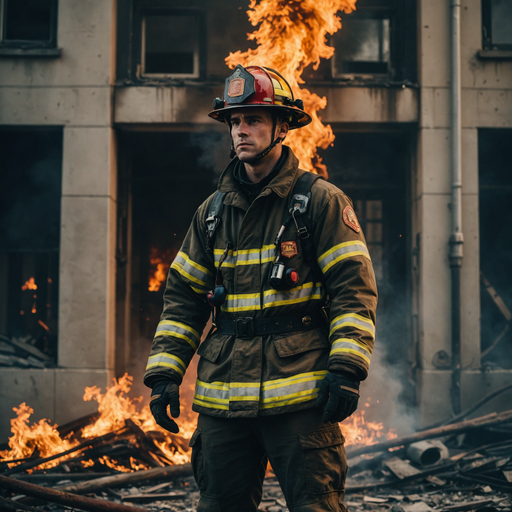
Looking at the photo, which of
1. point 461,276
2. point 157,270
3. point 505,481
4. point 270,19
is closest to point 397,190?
point 461,276

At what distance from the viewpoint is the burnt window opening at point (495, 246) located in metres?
7.27

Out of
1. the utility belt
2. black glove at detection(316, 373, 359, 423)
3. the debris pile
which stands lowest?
the debris pile

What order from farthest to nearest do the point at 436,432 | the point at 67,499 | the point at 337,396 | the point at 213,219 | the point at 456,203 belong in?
the point at 456,203 → the point at 436,432 → the point at 67,499 → the point at 213,219 → the point at 337,396

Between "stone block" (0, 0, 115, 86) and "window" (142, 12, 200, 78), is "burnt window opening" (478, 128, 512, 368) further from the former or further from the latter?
"stone block" (0, 0, 115, 86)

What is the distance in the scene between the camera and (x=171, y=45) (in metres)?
7.33

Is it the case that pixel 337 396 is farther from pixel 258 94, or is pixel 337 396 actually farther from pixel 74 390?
pixel 74 390

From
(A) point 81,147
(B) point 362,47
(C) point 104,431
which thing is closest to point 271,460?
(C) point 104,431

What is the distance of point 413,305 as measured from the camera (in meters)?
7.12

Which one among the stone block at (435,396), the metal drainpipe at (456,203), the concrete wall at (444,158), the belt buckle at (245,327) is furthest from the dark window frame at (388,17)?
the belt buckle at (245,327)

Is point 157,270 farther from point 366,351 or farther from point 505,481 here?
point 366,351

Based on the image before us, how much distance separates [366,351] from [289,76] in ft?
16.6

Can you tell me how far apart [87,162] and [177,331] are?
4731 mm

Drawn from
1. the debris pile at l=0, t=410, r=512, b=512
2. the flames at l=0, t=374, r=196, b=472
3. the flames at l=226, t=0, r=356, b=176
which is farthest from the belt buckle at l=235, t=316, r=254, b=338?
the flames at l=226, t=0, r=356, b=176

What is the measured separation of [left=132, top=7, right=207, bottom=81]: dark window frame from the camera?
7188 mm
